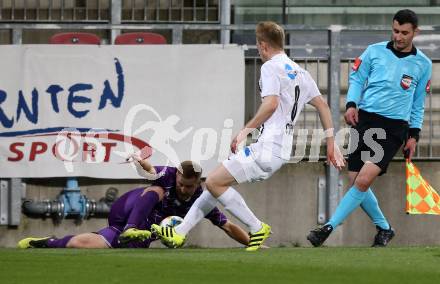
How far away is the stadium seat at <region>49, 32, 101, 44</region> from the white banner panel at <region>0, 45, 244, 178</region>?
142 mm

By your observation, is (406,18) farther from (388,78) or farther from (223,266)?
(223,266)

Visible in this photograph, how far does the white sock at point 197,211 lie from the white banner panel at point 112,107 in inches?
99.6

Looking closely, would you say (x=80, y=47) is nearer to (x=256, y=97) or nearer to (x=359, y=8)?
(x=256, y=97)

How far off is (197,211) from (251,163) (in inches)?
24.2

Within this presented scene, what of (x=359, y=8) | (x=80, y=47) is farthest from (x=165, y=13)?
(x=359, y=8)

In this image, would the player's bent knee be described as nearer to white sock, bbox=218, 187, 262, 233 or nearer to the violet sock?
white sock, bbox=218, 187, 262, 233

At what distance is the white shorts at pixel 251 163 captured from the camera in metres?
11.3

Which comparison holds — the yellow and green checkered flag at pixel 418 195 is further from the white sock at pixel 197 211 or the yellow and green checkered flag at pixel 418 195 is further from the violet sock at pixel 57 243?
the violet sock at pixel 57 243

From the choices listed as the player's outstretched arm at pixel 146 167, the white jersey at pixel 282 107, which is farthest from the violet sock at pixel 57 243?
the white jersey at pixel 282 107

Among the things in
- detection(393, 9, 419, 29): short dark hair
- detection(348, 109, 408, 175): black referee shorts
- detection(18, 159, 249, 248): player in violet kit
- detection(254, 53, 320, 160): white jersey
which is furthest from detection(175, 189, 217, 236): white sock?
detection(393, 9, 419, 29): short dark hair

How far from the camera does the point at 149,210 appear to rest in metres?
12.3

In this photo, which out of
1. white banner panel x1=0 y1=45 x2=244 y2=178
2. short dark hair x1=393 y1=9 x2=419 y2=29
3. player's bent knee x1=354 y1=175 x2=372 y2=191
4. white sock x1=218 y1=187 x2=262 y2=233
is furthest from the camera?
white banner panel x1=0 y1=45 x2=244 y2=178

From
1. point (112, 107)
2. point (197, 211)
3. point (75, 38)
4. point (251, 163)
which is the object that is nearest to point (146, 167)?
point (197, 211)

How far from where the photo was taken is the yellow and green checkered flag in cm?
1377
